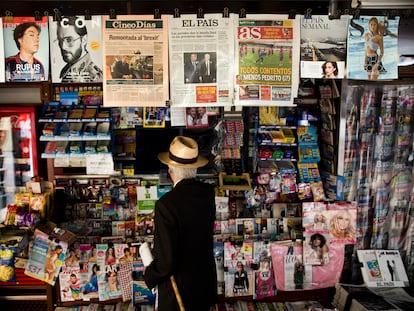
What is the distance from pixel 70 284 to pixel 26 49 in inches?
75.0

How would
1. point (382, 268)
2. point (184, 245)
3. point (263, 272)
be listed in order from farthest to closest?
point (382, 268), point (263, 272), point (184, 245)

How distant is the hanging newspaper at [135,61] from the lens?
9.46ft

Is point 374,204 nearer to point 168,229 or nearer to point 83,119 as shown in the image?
point 168,229

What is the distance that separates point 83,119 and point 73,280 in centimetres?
134

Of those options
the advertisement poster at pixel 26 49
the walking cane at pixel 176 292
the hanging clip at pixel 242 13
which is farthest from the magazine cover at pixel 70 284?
the hanging clip at pixel 242 13

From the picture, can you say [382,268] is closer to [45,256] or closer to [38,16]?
[45,256]

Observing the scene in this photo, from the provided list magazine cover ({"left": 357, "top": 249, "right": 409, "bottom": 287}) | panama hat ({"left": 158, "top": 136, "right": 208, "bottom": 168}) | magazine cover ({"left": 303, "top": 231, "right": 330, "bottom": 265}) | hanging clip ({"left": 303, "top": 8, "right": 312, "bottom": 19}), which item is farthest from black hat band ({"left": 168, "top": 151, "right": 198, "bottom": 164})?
magazine cover ({"left": 357, "top": 249, "right": 409, "bottom": 287})

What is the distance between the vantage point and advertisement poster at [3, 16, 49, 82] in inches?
113

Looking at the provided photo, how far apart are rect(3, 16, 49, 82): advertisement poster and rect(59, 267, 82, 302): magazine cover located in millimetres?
1583

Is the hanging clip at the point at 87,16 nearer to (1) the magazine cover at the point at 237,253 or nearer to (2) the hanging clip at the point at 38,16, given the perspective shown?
(2) the hanging clip at the point at 38,16

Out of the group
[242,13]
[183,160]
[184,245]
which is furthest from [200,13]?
[184,245]

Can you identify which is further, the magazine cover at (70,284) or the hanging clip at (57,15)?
the magazine cover at (70,284)

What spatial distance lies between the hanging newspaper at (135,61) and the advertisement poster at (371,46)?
135 cm

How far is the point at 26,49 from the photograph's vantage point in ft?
9.46
